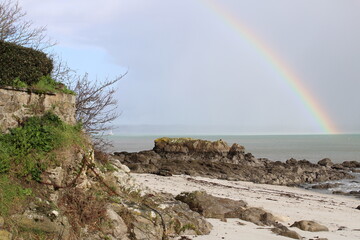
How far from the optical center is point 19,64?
33.9ft

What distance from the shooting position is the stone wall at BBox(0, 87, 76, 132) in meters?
9.63

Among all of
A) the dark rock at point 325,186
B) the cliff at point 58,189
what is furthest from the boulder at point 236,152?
the cliff at point 58,189

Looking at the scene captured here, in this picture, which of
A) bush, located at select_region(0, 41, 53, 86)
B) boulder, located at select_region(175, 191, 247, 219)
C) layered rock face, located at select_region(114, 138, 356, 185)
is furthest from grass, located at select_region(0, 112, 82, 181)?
layered rock face, located at select_region(114, 138, 356, 185)

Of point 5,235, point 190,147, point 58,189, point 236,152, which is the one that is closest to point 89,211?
point 58,189

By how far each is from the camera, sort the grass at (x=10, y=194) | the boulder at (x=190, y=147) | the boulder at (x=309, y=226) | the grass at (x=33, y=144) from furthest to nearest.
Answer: the boulder at (x=190, y=147) → the boulder at (x=309, y=226) → the grass at (x=33, y=144) → the grass at (x=10, y=194)

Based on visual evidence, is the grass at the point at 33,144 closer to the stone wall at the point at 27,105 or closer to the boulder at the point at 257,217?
the stone wall at the point at 27,105

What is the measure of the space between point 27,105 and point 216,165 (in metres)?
28.0

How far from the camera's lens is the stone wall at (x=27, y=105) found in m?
9.63

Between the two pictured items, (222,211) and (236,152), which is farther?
(236,152)

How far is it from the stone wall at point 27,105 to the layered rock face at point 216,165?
63.1 ft

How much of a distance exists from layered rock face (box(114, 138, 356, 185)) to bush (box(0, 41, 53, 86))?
19548mm

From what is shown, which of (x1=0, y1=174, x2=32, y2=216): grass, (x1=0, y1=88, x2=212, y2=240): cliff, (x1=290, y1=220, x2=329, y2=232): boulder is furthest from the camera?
(x1=290, y1=220, x2=329, y2=232): boulder

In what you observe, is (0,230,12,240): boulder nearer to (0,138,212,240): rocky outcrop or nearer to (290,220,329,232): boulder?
(0,138,212,240): rocky outcrop

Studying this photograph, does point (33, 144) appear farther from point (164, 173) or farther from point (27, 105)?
point (164, 173)
